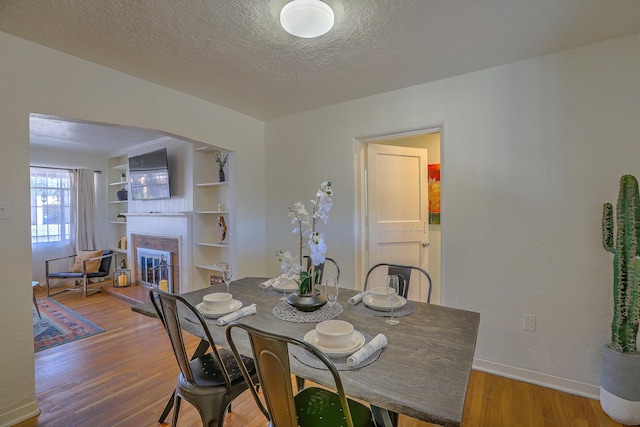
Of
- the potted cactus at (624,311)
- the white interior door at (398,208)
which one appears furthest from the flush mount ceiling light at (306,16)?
the potted cactus at (624,311)

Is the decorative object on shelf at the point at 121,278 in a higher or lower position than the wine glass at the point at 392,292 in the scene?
lower

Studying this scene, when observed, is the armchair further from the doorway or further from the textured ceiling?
the doorway

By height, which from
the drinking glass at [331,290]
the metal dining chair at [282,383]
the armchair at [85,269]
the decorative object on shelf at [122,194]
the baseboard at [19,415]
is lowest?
the baseboard at [19,415]

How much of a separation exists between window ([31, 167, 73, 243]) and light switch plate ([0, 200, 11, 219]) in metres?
4.35

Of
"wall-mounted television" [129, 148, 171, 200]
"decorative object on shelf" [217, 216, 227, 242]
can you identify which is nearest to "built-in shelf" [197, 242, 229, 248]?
"decorative object on shelf" [217, 216, 227, 242]

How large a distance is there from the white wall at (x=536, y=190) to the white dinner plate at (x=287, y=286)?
4.41 ft

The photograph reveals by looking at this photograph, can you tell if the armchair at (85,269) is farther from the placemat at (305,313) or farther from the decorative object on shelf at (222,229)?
the placemat at (305,313)

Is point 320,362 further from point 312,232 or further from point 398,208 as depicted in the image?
point 398,208

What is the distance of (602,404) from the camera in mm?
1852

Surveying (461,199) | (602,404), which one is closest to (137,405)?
(461,199)

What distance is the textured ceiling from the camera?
160 cm

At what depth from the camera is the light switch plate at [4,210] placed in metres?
1.81

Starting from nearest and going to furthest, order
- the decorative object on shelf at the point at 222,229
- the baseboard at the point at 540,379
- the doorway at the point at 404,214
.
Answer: the baseboard at the point at 540,379, the doorway at the point at 404,214, the decorative object on shelf at the point at 222,229

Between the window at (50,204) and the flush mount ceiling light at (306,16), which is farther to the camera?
the window at (50,204)
